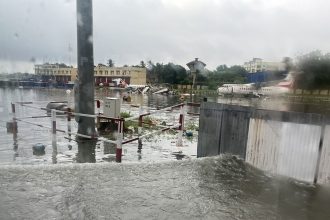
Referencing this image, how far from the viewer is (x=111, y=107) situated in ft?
25.3

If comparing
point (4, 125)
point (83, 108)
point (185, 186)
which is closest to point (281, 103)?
point (185, 186)

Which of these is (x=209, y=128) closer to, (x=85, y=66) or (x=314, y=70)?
(x=314, y=70)

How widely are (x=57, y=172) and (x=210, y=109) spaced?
3.29 meters

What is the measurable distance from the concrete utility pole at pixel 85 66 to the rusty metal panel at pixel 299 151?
193 inches

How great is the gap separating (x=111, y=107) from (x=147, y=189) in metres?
3.39

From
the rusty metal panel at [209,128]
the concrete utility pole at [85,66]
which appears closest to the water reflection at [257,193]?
the rusty metal panel at [209,128]

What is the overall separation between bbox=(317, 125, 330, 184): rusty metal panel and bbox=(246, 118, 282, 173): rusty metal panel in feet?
2.38

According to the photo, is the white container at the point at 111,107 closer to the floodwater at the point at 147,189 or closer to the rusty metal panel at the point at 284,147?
the floodwater at the point at 147,189

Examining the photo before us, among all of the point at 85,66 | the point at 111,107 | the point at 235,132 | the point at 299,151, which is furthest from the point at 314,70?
the point at 85,66

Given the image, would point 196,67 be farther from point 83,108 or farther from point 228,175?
point 228,175

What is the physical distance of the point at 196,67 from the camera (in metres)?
9.57

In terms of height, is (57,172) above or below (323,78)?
below

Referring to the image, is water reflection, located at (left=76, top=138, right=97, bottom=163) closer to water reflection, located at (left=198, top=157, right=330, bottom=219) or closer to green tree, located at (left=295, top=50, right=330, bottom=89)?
water reflection, located at (left=198, top=157, right=330, bottom=219)

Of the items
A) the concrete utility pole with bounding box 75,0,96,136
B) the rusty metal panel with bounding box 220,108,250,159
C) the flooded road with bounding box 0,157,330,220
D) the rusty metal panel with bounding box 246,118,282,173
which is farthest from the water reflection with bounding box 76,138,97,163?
the rusty metal panel with bounding box 246,118,282,173
